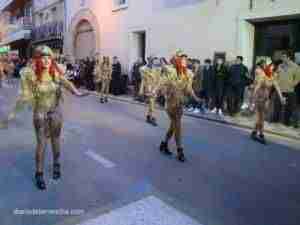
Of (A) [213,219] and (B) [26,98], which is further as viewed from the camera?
(B) [26,98]

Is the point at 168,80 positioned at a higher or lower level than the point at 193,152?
higher

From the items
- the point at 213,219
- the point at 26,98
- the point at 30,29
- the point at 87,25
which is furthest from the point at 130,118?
the point at 30,29

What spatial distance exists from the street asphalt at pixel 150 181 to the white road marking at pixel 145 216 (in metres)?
0.01

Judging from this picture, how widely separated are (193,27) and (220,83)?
3.89m

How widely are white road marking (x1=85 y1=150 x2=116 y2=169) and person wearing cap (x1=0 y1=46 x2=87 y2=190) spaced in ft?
3.94

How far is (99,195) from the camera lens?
15.5 ft

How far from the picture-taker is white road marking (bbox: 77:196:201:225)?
3963mm

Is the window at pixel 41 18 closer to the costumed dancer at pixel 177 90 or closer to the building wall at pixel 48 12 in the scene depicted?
the building wall at pixel 48 12

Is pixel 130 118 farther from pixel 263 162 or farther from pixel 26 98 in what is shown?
pixel 26 98

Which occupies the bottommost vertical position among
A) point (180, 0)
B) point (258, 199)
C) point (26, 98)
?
point (258, 199)

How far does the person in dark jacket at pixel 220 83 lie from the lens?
37.6 ft

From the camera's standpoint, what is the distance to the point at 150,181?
→ 17.4ft

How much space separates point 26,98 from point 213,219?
305 cm

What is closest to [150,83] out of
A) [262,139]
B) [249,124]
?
[249,124]
